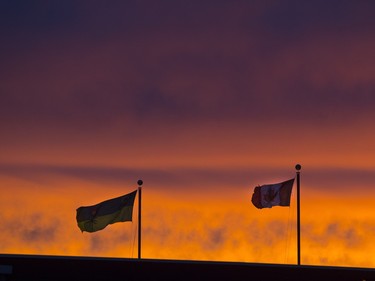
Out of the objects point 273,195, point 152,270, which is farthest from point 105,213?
point 273,195

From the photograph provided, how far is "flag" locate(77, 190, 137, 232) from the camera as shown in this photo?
165 ft

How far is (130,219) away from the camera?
5078cm

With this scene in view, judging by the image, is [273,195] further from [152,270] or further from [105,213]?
[105,213]

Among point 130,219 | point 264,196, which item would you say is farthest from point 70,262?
point 264,196

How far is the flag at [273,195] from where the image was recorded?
4984cm

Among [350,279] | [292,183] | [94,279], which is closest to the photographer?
[350,279]

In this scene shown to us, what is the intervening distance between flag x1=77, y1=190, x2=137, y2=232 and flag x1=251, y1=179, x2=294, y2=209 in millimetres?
5496

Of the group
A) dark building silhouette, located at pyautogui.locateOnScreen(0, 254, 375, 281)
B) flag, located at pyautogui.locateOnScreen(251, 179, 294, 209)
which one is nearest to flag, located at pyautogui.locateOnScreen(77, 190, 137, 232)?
dark building silhouette, located at pyautogui.locateOnScreen(0, 254, 375, 281)

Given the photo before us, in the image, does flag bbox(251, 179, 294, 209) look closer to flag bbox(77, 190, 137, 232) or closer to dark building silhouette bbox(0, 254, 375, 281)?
flag bbox(77, 190, 137, 232)

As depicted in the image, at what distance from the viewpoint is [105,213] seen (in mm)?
50469

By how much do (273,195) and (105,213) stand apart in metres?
7.34

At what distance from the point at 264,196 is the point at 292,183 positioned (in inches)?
52.4

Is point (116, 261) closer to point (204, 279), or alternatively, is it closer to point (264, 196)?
point (204, 279)

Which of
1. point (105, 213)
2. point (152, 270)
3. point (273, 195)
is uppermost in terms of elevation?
point (273, 195)
